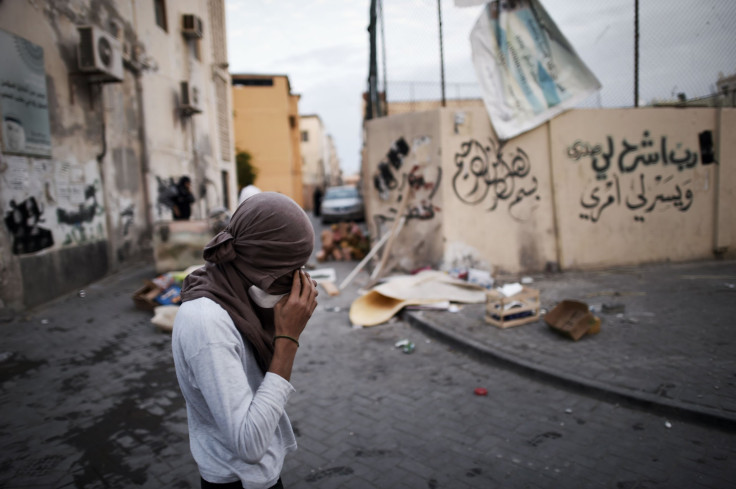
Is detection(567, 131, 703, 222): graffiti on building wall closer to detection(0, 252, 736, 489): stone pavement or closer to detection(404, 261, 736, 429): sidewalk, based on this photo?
detection(404, 261, 736, 429): sidewalk

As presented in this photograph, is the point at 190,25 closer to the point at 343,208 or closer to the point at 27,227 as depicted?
the point at 343,208

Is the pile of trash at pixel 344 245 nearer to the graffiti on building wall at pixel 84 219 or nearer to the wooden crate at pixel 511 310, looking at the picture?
the graffiti on building wall at pixel 84 219

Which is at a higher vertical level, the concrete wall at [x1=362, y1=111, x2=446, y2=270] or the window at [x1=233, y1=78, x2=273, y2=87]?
the window at [x1=233, y1=78, x2=273, y2=87]

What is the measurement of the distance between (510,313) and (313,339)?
8.10 ft

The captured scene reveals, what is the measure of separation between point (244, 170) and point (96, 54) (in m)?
22.4

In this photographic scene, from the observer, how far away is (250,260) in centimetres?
135

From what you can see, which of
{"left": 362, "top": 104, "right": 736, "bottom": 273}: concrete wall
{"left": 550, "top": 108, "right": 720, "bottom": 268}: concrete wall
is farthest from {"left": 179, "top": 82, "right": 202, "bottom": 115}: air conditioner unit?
{"left": 550, "top": 108, "right": 720, "bottom": 268}: concrete wall

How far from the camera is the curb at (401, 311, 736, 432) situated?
3193 millimetres

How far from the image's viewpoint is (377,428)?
342 cm

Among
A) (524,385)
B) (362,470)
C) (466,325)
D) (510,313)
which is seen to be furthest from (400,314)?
(362,470)

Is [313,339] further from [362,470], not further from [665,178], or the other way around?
[665,178]

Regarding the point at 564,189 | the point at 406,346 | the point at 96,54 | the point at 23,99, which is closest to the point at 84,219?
the point at 23,99

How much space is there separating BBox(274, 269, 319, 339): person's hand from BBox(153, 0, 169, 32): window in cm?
1444

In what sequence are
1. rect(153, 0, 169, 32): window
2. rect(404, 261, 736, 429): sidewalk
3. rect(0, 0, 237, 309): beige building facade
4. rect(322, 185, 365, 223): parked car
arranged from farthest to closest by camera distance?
rect(322, 185, 365, 223): parked car < rect(153, 0, 169, 32): window < rect(0, 0, 237, 309): beige building facade < rect(404, 261, 736, 429): sidewalk
